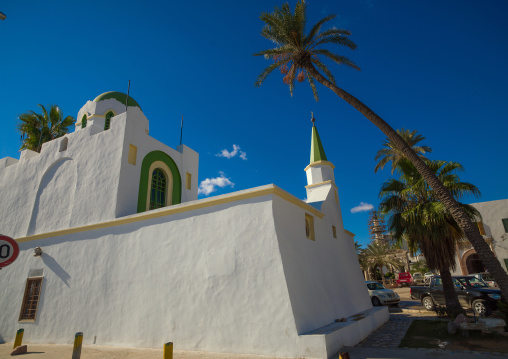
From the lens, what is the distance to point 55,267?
11453mm

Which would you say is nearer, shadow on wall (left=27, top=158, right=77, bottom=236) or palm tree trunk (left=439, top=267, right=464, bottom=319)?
palm tree trunk (left=439, top=267, right=464, bottom=319)

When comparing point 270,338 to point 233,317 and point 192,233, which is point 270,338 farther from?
point 192,233

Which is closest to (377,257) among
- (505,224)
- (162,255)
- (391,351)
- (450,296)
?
(505,224)

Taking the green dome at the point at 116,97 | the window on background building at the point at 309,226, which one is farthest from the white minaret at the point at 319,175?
the green dome at the point at 116,97

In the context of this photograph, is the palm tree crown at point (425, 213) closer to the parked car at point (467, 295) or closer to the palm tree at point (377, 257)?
the parked car at point (467, 295)

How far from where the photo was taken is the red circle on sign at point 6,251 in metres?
5.16

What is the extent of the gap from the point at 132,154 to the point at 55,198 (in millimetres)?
4374

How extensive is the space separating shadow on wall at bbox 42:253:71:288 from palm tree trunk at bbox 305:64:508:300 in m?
12.1

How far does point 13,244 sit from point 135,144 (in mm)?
7417

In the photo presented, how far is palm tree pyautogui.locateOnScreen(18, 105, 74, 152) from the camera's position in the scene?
19109 millimetres

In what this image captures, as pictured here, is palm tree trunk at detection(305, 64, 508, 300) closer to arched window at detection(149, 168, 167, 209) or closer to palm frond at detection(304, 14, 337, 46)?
palm frond at detection(304, 14, 337, 46)

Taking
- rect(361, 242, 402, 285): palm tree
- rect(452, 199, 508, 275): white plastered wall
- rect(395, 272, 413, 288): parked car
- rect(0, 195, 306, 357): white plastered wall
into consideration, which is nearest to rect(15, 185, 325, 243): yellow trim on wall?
rect(0, 195, 306, 357): white plastered wall

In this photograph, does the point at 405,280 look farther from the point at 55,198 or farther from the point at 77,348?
the point at 77,348

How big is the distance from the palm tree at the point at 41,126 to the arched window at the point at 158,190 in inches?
407
